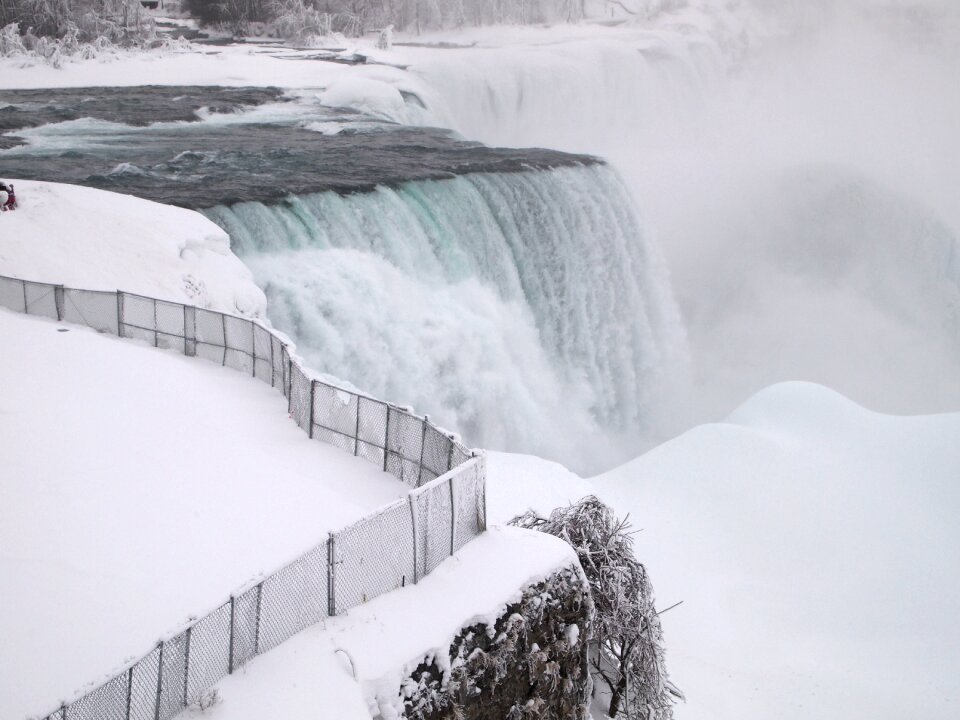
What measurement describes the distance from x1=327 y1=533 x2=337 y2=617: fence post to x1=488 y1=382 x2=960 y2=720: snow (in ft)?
19.6

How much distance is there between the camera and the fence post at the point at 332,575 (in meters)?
8.06

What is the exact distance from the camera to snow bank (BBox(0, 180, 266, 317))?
17031 mm

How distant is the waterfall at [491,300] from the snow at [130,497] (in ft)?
21.5

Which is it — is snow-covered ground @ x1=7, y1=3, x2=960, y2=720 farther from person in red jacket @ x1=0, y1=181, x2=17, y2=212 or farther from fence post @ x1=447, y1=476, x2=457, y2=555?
fence post @ x1=447, y1=476, x2=457, y2=555

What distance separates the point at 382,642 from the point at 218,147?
82.2ft

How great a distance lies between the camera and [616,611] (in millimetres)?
11570

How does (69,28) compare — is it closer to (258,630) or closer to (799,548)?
(799,548)

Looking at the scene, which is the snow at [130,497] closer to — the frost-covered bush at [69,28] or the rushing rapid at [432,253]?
the rushing rapid at [432,253]

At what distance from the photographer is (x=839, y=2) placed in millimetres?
71938

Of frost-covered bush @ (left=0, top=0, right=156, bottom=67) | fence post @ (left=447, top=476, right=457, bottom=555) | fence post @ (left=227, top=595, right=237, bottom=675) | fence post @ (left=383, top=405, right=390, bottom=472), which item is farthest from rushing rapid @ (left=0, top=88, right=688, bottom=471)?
fence post @ (left=227, top=595, right=237, bottom=675)

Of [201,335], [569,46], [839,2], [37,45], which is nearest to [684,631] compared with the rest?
[201,335]

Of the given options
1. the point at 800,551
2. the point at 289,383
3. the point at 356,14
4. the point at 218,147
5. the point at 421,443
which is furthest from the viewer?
the point at 356,14

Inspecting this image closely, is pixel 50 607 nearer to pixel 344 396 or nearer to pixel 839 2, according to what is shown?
pixel 344 396

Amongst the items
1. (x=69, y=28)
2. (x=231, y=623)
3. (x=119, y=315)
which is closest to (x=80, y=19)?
(x=69, y=28)
